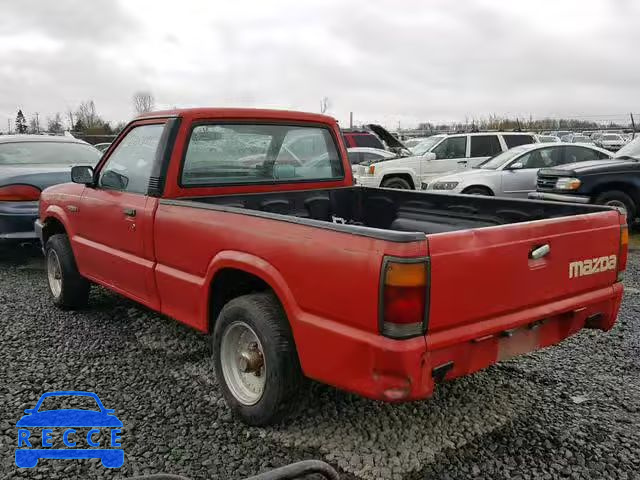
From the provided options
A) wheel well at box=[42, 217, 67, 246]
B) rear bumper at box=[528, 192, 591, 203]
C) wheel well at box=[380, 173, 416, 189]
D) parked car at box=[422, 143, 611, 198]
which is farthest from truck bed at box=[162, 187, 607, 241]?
wheel well at box=[380, 173, 416, 189]

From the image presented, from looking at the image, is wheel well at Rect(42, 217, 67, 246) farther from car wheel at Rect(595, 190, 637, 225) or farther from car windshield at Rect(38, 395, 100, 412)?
car wheel at Rect(595, 190, 637, 225)

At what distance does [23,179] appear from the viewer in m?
6.77

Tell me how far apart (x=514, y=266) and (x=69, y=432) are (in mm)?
2552

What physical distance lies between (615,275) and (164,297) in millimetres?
2822

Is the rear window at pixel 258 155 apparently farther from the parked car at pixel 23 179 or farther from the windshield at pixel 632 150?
the windshield at pixel 632 150

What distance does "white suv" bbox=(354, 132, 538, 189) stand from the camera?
43.3ft

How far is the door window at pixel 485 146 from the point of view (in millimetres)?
13352

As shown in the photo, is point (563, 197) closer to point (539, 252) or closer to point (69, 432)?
point (539, 252)

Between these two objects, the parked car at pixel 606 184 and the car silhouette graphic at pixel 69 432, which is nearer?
the car silhouette graphic at pixel 69 432

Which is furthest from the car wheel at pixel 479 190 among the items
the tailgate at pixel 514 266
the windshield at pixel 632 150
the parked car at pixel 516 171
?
the tailgate at pixel 514 266

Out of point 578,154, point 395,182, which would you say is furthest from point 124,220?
point 395,182

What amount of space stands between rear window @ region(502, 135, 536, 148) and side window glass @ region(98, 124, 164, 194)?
428 inches

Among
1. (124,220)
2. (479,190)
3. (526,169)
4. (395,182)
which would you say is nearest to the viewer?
(124,220)

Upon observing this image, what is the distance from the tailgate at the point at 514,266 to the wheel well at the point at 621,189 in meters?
5.91
